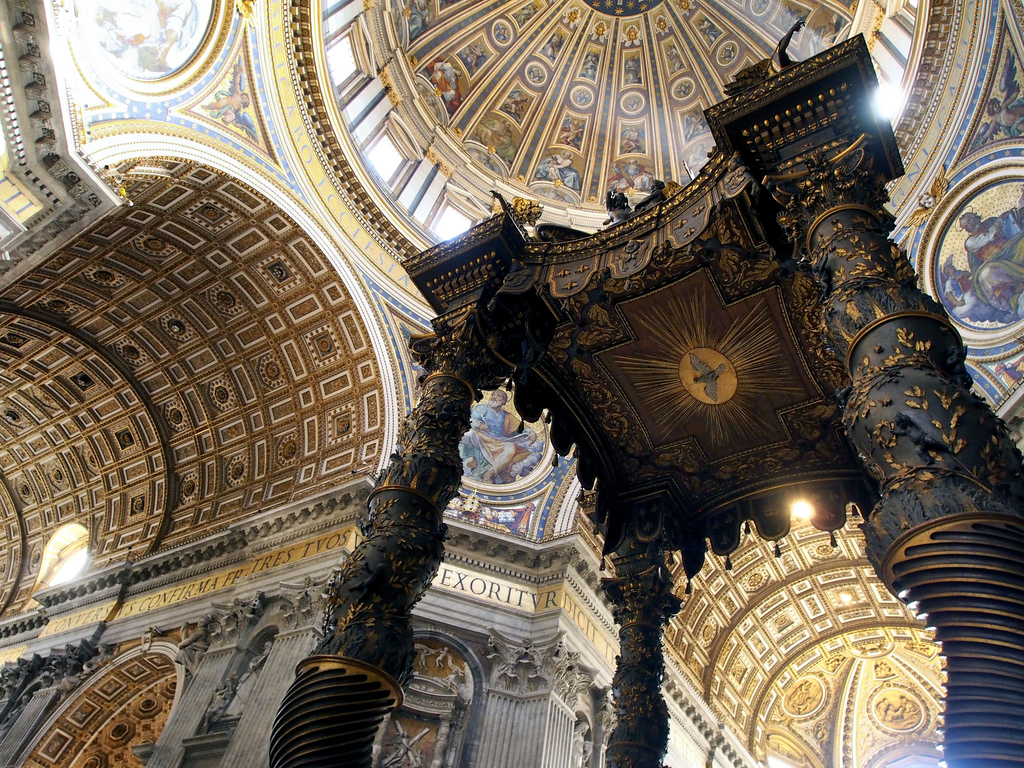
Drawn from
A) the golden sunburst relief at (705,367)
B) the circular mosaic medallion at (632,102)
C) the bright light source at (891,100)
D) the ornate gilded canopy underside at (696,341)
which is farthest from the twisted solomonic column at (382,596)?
the circular mosaic medallion at (632,102)

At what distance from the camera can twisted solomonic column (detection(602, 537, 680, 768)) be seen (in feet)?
19.4

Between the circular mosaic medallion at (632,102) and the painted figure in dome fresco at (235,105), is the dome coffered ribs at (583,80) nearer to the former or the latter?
the circular mosaic medallion at (632,102)

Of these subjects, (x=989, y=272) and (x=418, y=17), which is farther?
(x=418, y=17)

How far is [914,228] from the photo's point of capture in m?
11.4

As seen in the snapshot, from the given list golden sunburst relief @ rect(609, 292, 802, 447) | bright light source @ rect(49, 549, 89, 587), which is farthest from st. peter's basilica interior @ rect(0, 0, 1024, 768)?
bright light source @ rect(49, 549, 89, 587)

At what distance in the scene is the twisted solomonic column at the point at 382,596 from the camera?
3.70 meters

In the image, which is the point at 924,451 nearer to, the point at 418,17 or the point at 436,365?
the point at 436,365

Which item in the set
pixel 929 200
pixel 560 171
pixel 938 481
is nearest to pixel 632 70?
pixel 560 171

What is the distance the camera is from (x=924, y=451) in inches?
114

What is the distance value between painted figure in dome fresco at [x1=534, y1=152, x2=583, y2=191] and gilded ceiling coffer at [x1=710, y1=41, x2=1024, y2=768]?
1648 cm

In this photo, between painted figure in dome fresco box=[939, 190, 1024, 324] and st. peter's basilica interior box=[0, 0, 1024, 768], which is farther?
painted figure in dome fresco box=[939, 190, 1024, 324]

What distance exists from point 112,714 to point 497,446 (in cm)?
856

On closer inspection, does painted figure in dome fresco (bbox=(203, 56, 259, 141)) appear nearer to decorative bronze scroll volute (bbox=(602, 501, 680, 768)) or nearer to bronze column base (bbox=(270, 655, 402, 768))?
decorative bronze scroll volute (bbox=(602, 501, 680, 768))

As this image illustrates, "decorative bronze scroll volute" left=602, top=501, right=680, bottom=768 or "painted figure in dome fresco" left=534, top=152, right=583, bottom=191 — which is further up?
"painted figure in dome fresco" left=534, top=152, right=583, bottom=191
